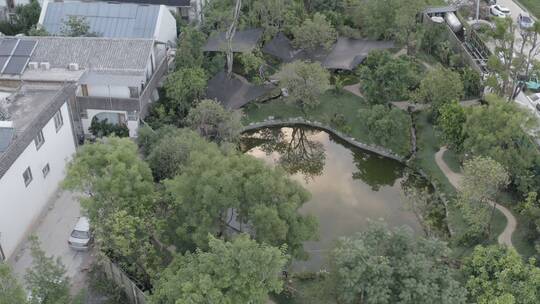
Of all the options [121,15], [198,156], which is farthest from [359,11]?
[198,156]

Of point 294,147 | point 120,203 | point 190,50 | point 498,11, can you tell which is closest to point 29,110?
point 120,203

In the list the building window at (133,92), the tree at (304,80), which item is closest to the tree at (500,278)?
the tree at (304,80)

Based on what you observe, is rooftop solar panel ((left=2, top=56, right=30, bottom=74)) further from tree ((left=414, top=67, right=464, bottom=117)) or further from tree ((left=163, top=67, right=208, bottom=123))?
tree ((left=414, top=67, right=464, bottom=117))

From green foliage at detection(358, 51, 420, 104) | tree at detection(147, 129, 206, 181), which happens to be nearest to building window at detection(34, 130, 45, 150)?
tree at detection(147, 129, 206, 181)

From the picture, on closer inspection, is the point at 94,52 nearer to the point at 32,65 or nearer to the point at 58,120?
the point at 32,65

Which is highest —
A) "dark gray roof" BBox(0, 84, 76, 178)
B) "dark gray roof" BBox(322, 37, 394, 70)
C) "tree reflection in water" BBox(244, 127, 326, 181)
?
"dark gray roof" BBox(0, 84, 76, 178)
